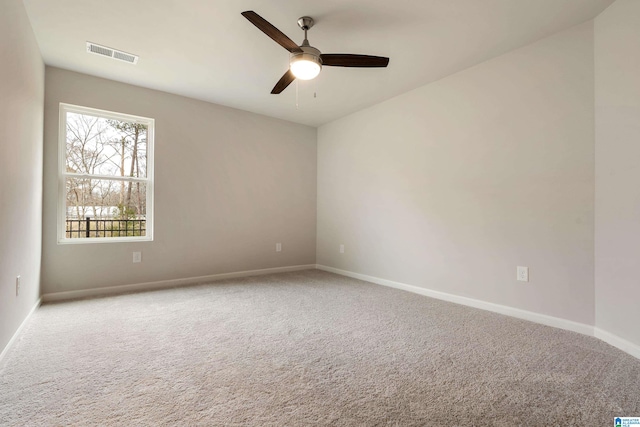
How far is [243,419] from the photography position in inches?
52.7

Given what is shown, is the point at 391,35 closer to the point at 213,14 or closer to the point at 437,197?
the point at 213,14

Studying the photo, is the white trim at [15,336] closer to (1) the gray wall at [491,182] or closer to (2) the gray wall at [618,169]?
(1) the gray wall at [491,182]

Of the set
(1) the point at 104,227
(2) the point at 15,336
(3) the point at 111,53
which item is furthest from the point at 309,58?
(1) the point at 104,227

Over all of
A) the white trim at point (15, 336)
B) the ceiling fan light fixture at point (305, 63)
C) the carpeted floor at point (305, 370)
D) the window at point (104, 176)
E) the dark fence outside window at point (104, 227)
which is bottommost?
the carpeted floor at point (305, 370)

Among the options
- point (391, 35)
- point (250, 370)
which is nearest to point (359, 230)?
point (391, 35)

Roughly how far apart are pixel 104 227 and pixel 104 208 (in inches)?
8.5

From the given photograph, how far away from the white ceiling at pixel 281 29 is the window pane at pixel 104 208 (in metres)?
1.20

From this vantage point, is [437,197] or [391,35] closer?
[391,35]

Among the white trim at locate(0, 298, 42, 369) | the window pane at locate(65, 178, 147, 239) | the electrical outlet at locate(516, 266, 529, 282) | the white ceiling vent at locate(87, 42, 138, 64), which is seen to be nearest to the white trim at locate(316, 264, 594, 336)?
the electrical outlet at locate(516, 266, 529, 282)

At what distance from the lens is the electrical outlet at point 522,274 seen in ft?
8.87

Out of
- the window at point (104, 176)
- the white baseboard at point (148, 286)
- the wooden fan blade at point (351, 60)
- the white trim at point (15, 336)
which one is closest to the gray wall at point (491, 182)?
the wooden fan blade at point (351, 60)

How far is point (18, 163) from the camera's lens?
2188mm

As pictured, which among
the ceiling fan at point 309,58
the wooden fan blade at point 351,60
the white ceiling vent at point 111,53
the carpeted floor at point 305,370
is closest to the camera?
the carpeted floor at point 305,370

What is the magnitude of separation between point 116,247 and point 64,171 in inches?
37.4
